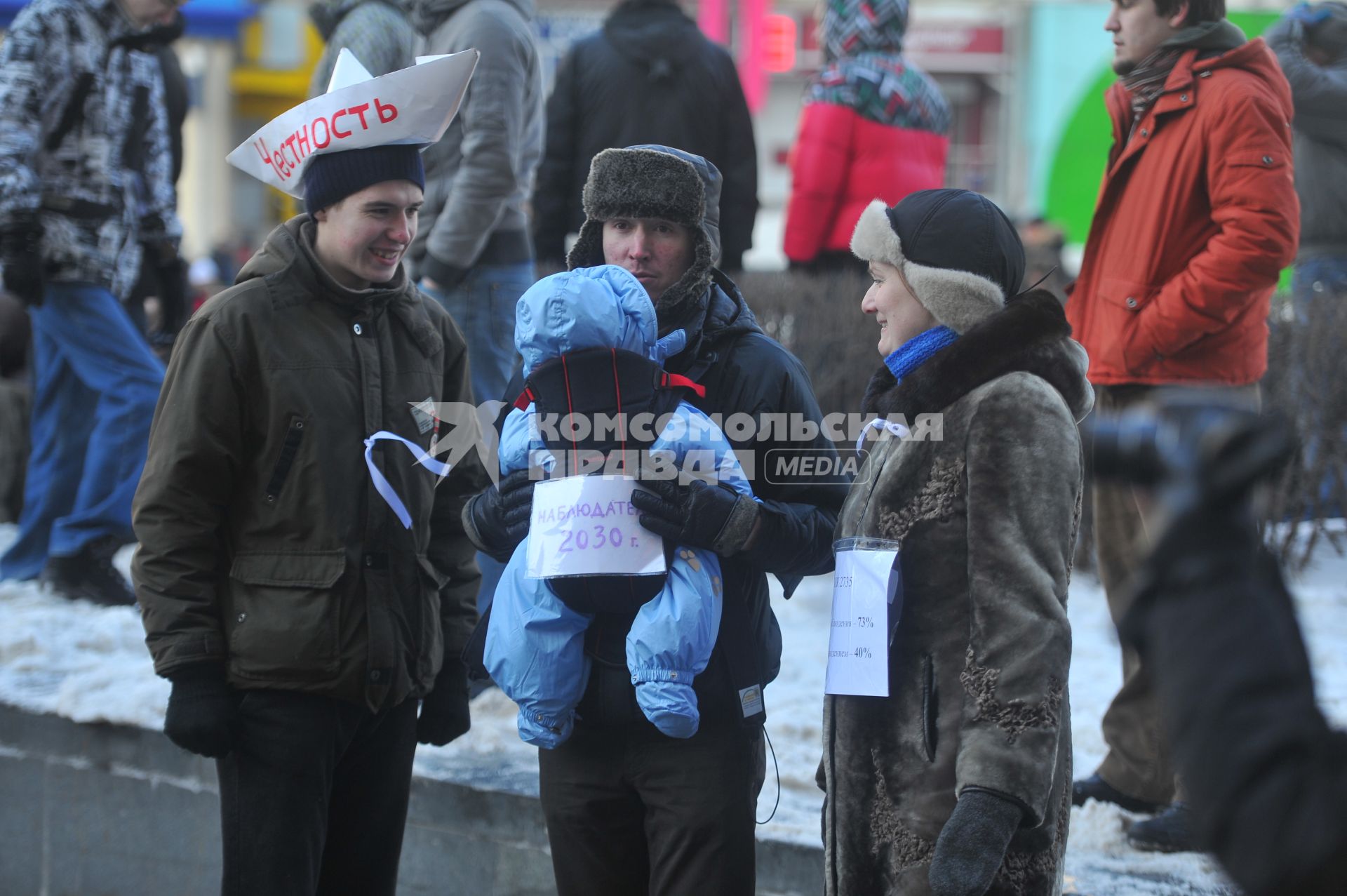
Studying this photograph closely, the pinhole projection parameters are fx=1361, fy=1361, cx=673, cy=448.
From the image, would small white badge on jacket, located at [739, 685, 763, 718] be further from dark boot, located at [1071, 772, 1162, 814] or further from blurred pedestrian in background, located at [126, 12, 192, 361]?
blurred pedestrian in background, located at [126, 12, 192, 361]

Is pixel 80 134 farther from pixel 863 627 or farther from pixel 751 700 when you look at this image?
pixel 863 627

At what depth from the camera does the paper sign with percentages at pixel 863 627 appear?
2.33 m

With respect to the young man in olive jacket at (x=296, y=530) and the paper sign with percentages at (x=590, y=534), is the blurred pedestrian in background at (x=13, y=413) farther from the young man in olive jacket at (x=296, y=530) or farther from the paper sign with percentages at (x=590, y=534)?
the paper sign with percentages at (x=590, y=534)

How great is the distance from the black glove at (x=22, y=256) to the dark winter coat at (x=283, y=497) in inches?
100

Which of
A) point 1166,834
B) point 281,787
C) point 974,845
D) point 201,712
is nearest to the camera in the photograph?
point 974,845

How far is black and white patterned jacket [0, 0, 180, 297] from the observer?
488 cm

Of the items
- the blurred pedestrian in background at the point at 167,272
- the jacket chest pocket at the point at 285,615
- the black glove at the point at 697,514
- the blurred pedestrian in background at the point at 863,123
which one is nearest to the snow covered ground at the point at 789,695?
the black glove at the point at 697,514

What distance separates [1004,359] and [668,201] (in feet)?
2.52

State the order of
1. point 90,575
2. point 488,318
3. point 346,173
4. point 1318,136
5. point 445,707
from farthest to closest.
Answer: point 1318,136
point 90,575
point 488,318
point 445,707
point 346,173

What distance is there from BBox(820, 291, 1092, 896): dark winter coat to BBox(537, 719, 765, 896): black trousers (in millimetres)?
183

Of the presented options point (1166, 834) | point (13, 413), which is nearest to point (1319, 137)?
point (1166, 834)

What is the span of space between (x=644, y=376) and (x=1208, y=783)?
54.3 inches

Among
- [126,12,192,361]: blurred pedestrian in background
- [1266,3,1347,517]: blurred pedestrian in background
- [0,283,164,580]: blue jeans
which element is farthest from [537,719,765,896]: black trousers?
[1266,3,1347,517]: blurred pedestrian in background

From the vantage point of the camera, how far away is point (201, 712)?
2.59 meters
